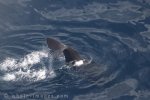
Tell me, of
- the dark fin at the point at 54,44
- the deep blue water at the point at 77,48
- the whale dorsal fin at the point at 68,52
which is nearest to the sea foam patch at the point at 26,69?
the deep blue water at the point at 77,48

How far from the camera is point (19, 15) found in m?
14.1

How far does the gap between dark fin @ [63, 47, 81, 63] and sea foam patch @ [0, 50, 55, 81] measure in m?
0.56

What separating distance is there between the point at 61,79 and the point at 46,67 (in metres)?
0.75

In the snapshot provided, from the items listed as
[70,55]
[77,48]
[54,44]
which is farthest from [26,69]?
[77,48]

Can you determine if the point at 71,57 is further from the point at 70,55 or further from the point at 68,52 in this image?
the point at 68,52

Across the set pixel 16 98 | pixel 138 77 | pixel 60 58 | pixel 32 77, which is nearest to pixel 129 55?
pixel 138 77

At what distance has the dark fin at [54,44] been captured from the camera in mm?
11312

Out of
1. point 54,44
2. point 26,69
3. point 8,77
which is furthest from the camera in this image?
point 54,44

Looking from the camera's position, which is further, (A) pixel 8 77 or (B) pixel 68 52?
(B) pixel 68 52

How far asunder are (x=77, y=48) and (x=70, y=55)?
3.85ft

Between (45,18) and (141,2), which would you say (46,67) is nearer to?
(45,18)

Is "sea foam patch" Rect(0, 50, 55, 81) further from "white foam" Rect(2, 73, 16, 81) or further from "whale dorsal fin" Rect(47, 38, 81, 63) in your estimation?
"whale dorsal fin" Rect(47, 38, 81, 63)

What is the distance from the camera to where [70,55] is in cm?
1061

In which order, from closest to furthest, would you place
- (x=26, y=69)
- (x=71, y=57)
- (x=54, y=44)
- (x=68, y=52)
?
(x=68, y=52)
(x=71, y=57)
(x=26, y=69)
(x=54, y=44)
